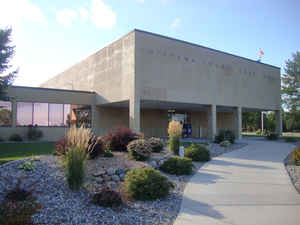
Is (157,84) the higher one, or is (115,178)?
(157,84)

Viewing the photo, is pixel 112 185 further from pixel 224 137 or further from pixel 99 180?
pixel 224 137

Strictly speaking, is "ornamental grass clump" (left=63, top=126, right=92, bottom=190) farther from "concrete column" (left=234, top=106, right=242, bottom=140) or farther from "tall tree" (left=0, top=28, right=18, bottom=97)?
"concrete column" (left=234, top=106, right=242, bottom=140)

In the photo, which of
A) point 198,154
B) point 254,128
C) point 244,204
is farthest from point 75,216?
point 254,128

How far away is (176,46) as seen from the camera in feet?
59.1

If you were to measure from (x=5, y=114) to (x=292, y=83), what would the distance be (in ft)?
102

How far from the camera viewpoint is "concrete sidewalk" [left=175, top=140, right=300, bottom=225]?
4633mm

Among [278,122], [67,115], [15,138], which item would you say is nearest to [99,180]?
[15,138]

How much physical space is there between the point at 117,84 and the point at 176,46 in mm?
5148

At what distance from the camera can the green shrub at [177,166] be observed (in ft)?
26.7

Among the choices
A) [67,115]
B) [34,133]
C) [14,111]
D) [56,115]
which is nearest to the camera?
[14,111]

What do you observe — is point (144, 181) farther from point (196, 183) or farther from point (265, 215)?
point (265, 215)

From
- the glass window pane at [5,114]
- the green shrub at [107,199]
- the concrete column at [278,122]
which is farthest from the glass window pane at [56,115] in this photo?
the concrete column at [278,122]

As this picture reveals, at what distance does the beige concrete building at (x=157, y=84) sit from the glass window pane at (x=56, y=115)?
0.49 m

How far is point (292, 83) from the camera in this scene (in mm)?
30469
